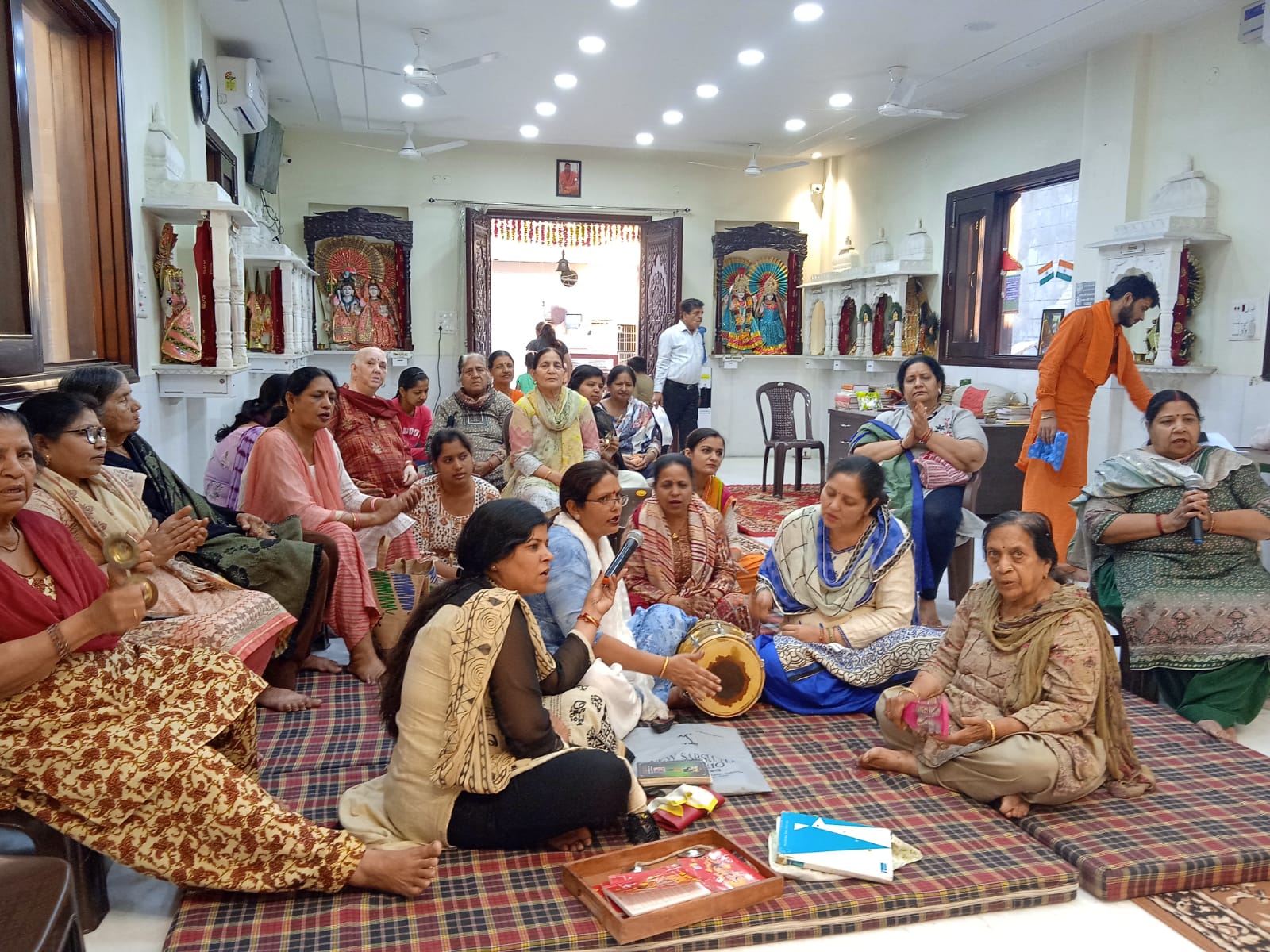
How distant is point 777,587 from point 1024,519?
3.25 ft

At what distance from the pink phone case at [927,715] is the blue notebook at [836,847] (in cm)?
36

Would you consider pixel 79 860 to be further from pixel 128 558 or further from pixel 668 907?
pixel 668 907

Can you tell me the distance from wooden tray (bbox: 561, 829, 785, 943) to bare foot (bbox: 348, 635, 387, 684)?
1374 millimetres

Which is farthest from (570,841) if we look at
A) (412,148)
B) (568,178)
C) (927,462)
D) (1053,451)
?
(568,178)

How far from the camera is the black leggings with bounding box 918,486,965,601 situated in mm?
4055

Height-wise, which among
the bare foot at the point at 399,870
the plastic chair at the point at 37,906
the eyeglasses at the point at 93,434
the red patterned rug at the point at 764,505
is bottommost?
the red patterned rug at the point at 764,505

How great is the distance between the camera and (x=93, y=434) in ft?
8.14

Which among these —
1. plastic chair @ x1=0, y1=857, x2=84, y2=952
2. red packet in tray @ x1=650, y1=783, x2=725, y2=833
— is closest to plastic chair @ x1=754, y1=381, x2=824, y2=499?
red packet in tray @ x1=650, y1=783, x2=725, y2=833

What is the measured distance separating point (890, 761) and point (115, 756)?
1.84 meters

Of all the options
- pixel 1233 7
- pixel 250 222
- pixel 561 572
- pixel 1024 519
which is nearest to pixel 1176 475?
pixel 1024 519

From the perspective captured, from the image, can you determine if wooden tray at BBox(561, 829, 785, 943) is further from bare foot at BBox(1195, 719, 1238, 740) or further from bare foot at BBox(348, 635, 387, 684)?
bare foot at BBox(1195, 719, 1238, 740)

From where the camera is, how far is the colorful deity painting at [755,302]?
10.0m

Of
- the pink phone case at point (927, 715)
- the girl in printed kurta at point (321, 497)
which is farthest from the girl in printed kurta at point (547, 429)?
the pink phone case at point (927, 715)

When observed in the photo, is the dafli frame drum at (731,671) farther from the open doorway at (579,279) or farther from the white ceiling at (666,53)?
the open doorway at (579,279)
